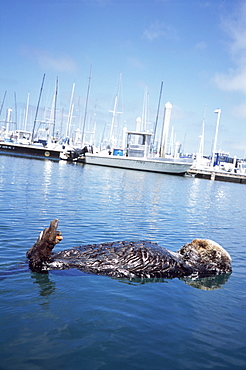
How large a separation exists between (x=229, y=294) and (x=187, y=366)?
2234 mm

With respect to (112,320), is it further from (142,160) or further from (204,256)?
(142,160)

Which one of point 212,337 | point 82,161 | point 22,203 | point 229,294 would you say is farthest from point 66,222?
point 82,161

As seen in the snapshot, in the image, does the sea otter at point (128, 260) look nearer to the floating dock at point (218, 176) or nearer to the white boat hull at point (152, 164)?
the white boat hull at point (152, 164)

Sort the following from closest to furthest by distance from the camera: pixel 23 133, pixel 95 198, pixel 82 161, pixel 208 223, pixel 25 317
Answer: pixel 25 317 → pixel 208 223 → pixel 95 198 → pixel 82 161 → pixel 23 133

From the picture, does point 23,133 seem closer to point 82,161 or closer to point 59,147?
point 59,147

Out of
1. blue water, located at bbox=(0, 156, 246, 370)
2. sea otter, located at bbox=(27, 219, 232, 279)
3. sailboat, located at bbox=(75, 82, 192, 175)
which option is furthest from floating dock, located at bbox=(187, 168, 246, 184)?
sea otter, located at bbox=(27, 219, 232, 279)

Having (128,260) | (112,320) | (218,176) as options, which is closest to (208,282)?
(128,260)

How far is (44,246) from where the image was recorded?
450 centimetres

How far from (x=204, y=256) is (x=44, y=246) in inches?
105

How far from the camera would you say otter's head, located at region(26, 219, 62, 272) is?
173 inches

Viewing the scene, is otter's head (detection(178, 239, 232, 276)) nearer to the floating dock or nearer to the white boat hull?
the white boat hull

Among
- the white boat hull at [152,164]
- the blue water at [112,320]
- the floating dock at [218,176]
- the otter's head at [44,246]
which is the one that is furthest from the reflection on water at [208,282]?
the floating dock at [218,176]

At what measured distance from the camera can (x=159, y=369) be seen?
305 cm

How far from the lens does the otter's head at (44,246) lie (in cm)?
438
